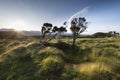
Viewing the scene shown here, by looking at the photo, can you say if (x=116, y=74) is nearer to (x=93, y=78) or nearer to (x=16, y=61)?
(x=93, y=78)

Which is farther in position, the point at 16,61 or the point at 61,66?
the point at 16,61

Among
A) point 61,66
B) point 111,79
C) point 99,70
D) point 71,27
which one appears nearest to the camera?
point 111,79

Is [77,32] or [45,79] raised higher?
[77,32]

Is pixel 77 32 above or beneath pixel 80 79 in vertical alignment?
above

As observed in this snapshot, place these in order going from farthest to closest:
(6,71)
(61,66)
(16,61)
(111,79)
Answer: (16,61) < (6,71) < (61,66) < (111,79)

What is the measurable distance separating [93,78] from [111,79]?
1.33 m

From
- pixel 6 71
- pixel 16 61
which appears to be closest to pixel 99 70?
pixel 6 71

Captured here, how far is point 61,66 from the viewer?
14.8 m

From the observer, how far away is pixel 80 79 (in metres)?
11.8

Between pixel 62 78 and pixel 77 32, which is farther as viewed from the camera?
pixel 77 32

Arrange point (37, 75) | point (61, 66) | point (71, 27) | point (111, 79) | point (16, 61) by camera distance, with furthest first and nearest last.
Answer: point (71, 27) < point (16, 61) < point (61, 66) < point (37, 75) < point (111, 79)

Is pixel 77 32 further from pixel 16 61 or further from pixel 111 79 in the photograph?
pixel 111 79

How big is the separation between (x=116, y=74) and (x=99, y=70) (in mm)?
1329

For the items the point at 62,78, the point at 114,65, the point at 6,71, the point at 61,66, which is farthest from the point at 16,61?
the point at 114,65
